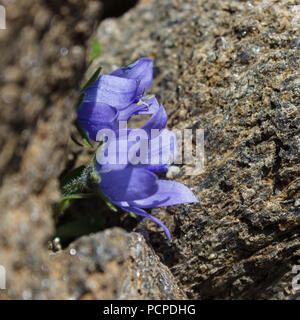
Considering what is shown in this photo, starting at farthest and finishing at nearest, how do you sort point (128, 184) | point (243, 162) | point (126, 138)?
point (243, 162)
point (126, 138)
point (128, 184)

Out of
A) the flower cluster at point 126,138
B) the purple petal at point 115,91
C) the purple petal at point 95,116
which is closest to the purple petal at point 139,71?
the flower cluster at point 126,138

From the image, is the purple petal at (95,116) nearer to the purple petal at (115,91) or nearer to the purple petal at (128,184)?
the purple petal at (115,91)

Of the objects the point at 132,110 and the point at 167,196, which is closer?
the point at 167,196

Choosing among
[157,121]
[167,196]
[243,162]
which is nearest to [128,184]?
[167,196]

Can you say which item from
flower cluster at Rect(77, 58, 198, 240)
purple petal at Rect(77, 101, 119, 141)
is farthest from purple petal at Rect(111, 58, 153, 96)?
purple petal at Rect(77, 101, 119, 141)

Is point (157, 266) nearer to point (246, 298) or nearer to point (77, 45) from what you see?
point (246, 298)

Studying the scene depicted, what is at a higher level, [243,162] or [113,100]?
[113,100]

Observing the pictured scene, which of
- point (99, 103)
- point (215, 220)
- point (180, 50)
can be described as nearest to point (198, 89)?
point (180, 50)

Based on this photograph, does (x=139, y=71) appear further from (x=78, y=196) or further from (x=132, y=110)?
(x=78, y=196)

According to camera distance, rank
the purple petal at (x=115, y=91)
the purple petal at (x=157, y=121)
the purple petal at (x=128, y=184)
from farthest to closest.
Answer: the purple petal at (x=115, y=91), the purple petal at (x=157, y=121), the purple petal at (x=128, y=184)
